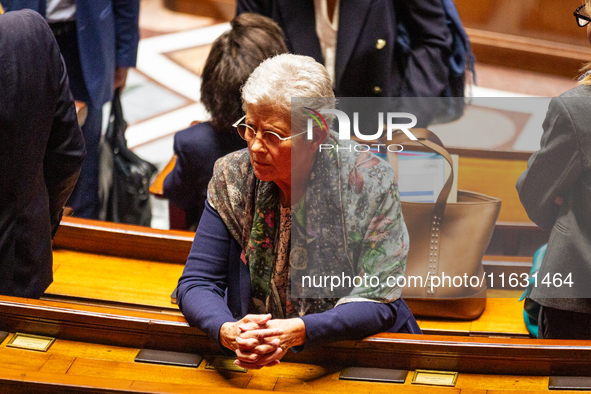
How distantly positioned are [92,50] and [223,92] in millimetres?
1155

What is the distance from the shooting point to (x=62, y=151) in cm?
179

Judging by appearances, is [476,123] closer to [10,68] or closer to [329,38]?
[329,38]

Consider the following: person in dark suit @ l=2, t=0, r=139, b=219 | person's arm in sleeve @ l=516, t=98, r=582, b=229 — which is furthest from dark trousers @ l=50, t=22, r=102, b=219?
person's arm in sleeve @ l=516, t=98, r=582, b=229

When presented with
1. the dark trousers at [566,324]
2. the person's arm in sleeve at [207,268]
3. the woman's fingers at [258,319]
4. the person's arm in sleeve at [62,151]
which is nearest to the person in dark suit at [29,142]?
the person's arm in sleeve at [62,151]

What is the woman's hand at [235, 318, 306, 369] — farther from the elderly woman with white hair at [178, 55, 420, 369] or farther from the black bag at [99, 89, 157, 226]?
the black bag at [99, 89, 157, 226]

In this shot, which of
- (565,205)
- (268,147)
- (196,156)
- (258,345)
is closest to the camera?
(258,345)

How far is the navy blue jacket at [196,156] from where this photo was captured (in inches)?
85.6

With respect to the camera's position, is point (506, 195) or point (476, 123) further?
point (476, 123)

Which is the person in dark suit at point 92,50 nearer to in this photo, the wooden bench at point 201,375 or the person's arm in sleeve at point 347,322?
the wooden bench at point 201,375

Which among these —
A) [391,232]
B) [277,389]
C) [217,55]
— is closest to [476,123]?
[217,55]

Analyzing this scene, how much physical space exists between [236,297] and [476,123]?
3.03 metres

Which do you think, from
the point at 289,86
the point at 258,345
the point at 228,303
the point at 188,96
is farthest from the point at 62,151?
the point at 188,96

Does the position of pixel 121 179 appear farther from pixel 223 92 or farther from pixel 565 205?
pixel 565 205

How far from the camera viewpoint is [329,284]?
159cm
